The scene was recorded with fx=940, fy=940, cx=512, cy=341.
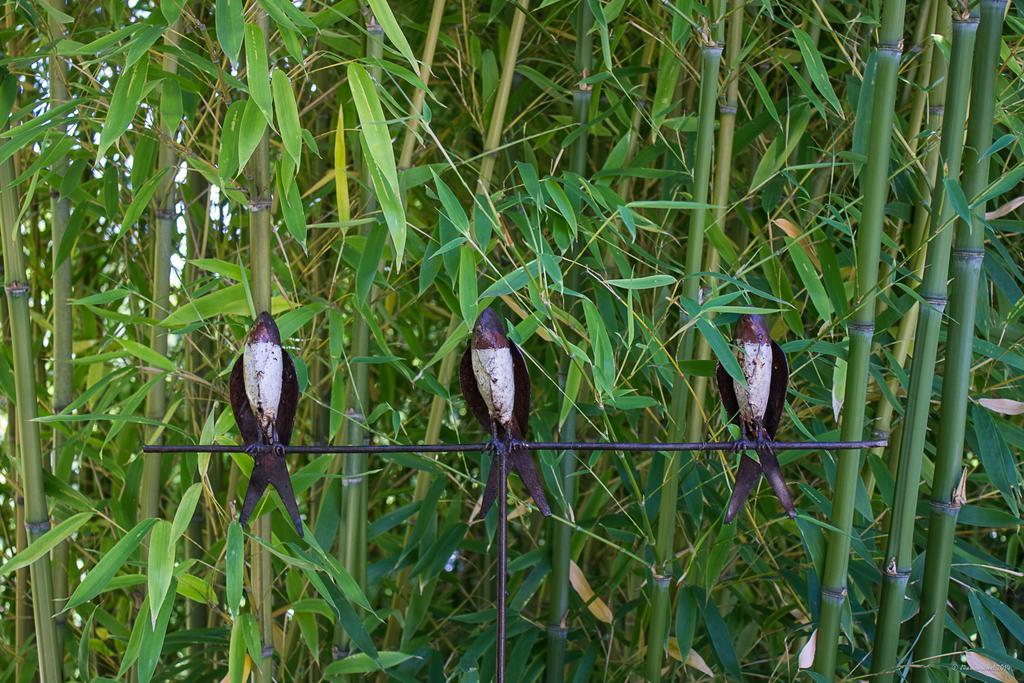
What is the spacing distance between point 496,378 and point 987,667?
2.56ft

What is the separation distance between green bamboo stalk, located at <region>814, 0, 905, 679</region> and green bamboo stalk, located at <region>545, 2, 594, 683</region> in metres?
0.32

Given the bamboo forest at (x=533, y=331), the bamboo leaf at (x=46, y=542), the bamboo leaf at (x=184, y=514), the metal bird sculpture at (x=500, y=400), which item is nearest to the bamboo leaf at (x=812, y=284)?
the bamboo forest at (x=533, y=331)

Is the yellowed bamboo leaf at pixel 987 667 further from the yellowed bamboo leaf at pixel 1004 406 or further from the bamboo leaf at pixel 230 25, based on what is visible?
the bamboo leaf at pixel 230 25

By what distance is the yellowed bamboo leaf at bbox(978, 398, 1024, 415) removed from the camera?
3.65 ft

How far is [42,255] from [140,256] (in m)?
0.17

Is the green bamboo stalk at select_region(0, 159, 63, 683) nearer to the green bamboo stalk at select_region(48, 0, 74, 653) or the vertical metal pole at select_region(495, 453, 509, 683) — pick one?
the green bamboo stalk at select_region(48, 0, 74, 653)

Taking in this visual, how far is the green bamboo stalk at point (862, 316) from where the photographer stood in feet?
3.27

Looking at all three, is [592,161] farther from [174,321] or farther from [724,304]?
[174,321]

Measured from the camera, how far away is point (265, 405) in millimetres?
685

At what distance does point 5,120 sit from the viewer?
3.57ft

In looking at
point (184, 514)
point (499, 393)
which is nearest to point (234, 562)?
point (184, 514)

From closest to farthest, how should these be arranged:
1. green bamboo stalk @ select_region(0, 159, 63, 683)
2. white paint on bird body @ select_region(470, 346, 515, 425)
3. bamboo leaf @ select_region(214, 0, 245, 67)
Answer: white paint on bird body @ select_region(470, 346, 515, 425) < bamboo leaf @ select_region(214, 0, 245, 67) < green bamboo stalk @ select_region(0, 159, 63, 683)

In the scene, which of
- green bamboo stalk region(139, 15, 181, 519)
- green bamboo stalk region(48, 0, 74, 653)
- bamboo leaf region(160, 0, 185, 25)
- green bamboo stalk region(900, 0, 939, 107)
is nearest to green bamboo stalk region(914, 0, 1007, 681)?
green bamboo stalk region(900, 0, 939, 107)

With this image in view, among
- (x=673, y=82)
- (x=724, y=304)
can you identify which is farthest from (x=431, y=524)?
(x=673, y=82)
